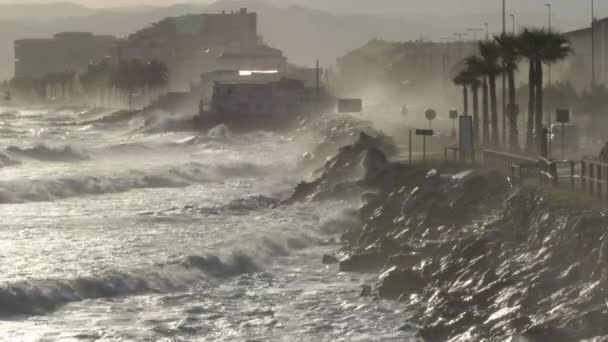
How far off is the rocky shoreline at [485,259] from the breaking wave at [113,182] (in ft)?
82.1

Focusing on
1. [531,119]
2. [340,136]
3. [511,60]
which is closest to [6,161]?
[340,136]

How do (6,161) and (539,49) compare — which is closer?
(539,49)

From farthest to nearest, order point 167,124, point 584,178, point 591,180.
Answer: point 167,124 → point 584,178 → point 591,180

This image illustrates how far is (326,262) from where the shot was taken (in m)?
33.3

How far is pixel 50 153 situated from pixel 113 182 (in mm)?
32016

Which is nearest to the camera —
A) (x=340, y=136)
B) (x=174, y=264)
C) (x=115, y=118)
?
(x=174, y=264)

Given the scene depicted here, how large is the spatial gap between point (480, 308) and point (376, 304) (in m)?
4.06

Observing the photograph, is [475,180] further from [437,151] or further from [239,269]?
[437,151]

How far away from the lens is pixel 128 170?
7638cm

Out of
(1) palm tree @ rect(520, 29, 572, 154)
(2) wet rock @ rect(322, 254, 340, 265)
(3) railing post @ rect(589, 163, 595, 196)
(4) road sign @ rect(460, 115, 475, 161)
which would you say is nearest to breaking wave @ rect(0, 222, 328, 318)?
(2) wet rock @ rect(322, 254, 340, 265)

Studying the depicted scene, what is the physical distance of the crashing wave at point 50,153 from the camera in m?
95.6

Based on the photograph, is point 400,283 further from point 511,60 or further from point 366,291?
point 511,60

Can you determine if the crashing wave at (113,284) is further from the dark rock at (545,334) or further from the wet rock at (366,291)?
the dark rock at (545,334)

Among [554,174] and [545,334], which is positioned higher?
[554,174]
